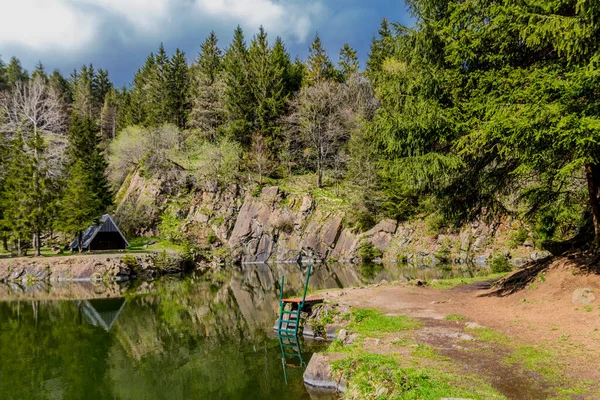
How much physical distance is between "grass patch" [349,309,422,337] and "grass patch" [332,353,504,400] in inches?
99.2

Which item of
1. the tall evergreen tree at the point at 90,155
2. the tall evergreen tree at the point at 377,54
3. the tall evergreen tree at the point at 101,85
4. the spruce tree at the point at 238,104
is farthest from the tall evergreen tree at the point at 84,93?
the tall evergreen tree at the point at 377,54

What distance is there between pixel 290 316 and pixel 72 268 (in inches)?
1106

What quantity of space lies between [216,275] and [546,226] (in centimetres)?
2722

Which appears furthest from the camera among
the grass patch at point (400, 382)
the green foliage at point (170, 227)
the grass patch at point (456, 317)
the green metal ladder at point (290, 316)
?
the green foliage at point (170, 227)

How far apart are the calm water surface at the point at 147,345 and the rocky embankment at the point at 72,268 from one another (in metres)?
6.27

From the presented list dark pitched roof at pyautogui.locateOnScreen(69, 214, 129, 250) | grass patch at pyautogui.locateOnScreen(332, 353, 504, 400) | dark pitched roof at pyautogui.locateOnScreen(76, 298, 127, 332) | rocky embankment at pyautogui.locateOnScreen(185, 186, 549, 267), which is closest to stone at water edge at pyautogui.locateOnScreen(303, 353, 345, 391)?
grass patch at pyautogui.locateOnScreen(332, 353, 504, 400)

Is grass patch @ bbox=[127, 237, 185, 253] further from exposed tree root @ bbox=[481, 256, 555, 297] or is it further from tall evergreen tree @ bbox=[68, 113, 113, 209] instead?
exposed tree root @ bbox=[481, 256, 555, 297]

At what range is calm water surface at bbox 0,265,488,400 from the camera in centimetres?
919

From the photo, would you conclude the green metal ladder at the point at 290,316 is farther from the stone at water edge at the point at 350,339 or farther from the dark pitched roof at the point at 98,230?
the dark pitched roof at the point at 98,230

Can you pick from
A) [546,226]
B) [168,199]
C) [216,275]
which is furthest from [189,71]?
[546,226]

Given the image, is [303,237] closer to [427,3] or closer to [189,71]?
[427,3]

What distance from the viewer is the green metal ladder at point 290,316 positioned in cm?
1302

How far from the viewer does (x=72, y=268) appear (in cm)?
3288

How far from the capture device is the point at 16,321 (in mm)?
17828
